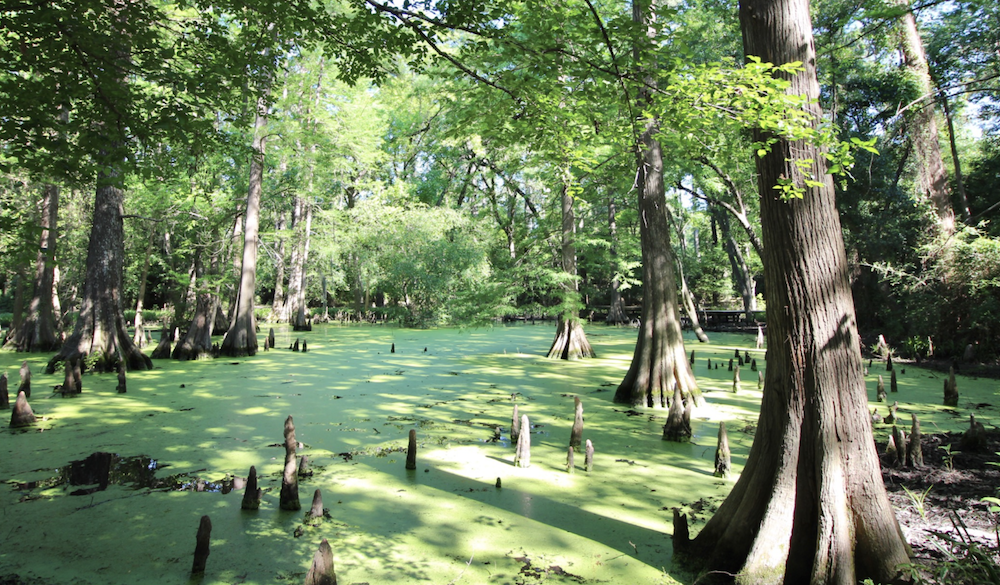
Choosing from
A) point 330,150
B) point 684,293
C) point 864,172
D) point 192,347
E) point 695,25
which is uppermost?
point 695,25

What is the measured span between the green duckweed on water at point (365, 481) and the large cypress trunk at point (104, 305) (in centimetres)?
96

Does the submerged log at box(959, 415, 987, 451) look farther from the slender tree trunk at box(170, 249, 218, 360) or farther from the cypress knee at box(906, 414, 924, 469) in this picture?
the slender tree trunk at box(170, 249, 218, 360)

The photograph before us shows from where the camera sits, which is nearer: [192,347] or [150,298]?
[192,347]

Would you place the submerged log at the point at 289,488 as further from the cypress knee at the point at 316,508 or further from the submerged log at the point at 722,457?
the submerged log at the point at 722,457

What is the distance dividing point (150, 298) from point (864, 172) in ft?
106

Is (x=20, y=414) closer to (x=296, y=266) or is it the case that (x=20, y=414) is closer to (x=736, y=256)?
(x=296, y=266)

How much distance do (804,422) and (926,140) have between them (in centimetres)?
1290

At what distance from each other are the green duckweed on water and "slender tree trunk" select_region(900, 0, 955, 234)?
4.42m

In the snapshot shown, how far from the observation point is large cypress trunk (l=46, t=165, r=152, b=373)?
982 centimetres

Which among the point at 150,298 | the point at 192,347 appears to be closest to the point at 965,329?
the point at 192,347

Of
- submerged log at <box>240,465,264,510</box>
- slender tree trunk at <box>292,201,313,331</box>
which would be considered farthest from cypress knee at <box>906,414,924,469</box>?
slender tree trunk at <box>292,201,313,331</box>

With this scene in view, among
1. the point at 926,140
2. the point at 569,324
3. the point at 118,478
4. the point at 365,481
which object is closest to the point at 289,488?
the point at 365,481

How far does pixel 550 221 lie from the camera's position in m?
14.4

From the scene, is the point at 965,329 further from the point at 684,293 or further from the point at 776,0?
the point at 776,0
